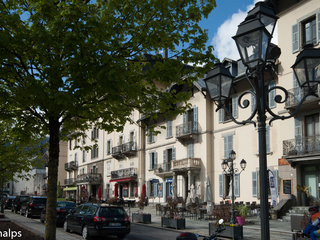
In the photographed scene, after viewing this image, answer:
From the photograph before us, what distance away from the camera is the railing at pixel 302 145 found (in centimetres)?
2157

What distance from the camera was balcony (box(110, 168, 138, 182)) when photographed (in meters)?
42.5

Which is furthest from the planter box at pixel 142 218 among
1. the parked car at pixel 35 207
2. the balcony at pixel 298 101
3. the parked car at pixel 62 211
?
the balcony at pixel 298 101

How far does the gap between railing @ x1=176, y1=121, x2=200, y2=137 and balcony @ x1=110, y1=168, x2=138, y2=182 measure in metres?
10.3

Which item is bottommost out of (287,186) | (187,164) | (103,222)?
(103,222)

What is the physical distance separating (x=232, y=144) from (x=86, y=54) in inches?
885

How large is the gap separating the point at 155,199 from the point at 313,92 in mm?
33501

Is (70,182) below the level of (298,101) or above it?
below

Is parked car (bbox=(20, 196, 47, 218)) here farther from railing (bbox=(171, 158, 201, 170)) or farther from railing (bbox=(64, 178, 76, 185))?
railing (bbox=(64, 178, 76, 185))

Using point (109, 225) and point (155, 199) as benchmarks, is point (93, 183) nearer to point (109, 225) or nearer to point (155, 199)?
point (155, 199)

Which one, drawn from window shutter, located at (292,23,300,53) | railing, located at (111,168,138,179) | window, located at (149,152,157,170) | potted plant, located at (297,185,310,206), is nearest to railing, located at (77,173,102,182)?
railing, located at (111,168,138,179)

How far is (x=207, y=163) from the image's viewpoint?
1227 inches

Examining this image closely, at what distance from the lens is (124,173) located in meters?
44.5

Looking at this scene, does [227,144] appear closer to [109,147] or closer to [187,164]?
[187,164]

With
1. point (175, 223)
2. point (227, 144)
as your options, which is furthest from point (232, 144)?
A: point (175, 223)
